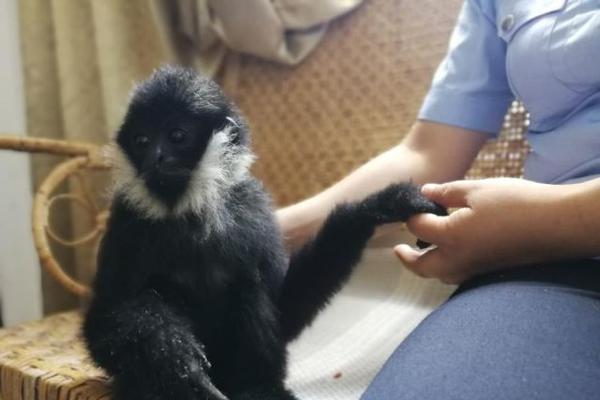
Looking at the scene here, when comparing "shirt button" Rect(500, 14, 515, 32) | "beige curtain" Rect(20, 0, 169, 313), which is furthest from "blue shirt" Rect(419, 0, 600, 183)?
"beige curtain" Rect(20, 0, 169, 313)

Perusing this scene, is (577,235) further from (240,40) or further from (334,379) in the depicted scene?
(240,40)

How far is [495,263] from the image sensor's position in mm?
571

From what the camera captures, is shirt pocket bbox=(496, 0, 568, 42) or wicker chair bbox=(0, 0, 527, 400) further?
wicker chair bbox=(0, 0, 527, 400)

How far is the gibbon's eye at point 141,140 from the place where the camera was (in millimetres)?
556

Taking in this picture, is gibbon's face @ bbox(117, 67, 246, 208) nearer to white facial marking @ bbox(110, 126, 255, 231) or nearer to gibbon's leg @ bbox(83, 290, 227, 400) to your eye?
white facial marking @ bbox(110, 126, 255, 231)

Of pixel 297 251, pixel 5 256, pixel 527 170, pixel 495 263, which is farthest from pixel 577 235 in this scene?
pixel 5 256

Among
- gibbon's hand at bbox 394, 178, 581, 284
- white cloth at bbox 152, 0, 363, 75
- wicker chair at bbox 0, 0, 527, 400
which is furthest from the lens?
white cloth at bbox 152, 0, 363, 75

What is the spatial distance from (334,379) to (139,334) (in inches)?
14.7

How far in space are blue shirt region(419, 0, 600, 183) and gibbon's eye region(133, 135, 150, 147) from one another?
393 mm

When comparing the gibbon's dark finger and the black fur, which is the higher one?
the black fur

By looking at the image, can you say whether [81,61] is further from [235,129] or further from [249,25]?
[235,129]

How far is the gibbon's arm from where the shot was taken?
78 centimetres

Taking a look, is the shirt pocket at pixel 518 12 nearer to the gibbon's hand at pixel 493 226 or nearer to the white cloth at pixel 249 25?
the gibbon's hand at pixel 493 226

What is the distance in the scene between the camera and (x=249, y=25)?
1.21 metres
